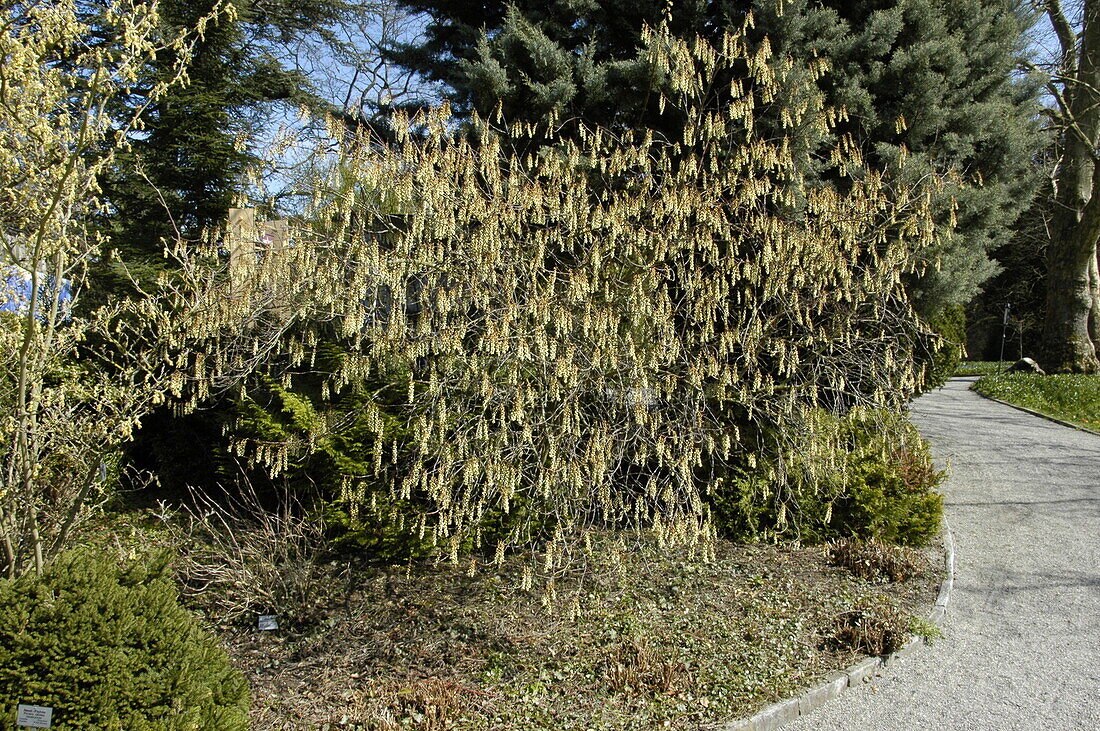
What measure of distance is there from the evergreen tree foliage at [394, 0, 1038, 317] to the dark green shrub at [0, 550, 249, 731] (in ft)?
14.4

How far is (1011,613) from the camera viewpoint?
189 inches

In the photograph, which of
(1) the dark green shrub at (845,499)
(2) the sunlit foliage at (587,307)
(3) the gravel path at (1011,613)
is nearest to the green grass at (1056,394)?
(3) the gravel path at (1011,613)

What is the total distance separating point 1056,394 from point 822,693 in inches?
430

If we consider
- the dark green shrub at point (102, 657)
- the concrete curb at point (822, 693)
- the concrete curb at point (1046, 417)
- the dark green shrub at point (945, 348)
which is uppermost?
the dark green shrub at point (945, 348)

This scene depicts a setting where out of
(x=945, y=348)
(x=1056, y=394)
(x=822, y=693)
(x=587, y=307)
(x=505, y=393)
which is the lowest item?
(x=822, y=693)

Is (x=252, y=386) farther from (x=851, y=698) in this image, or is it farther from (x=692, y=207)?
(x=851, y=698)

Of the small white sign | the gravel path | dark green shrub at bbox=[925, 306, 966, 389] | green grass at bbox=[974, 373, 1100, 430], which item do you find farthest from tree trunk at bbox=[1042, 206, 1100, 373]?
the small white sign

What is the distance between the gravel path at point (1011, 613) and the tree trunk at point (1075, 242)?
585 centimetres

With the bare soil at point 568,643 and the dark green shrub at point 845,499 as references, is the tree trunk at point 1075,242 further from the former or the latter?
the bare soil at point 568,643

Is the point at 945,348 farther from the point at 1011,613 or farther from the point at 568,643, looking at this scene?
the point at 568,643

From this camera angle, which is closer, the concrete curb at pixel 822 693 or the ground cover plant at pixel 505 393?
the concrete curb at pixel 822 693

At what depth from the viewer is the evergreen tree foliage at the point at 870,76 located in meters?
5.71

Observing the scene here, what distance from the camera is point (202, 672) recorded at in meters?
2.73

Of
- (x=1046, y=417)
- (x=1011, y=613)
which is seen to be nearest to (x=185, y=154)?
(x=1011, y=613)
